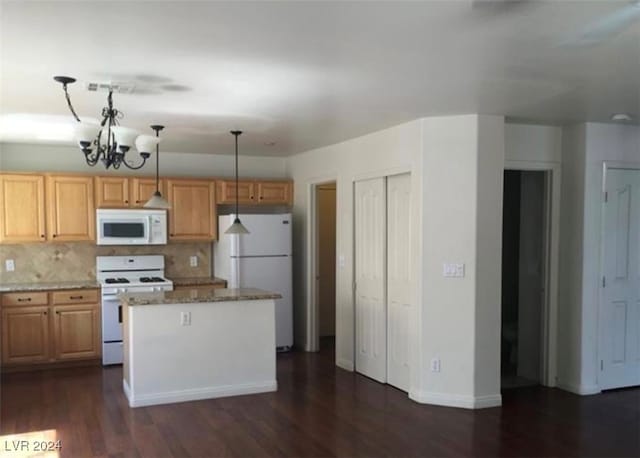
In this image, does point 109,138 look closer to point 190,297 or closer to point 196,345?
point 190,297

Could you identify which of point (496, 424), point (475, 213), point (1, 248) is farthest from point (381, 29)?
point (1, 248)

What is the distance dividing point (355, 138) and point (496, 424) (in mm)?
2969

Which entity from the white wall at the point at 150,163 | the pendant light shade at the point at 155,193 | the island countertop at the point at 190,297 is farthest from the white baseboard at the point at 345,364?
the white wall at the point at 150,163

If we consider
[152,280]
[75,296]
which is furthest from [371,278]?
[75,296]

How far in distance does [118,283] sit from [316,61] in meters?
4.11

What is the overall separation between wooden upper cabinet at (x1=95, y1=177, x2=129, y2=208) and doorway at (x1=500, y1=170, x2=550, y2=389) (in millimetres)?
4210

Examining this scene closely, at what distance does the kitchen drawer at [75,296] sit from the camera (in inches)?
233

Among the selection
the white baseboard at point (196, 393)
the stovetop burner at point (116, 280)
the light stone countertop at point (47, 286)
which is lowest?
the white baseboard at point (196, 393)

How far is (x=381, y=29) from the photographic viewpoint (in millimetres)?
2555

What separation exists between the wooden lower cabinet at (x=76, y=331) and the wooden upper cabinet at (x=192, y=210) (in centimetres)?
128

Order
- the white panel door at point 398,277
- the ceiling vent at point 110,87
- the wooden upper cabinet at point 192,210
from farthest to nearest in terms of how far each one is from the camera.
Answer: the wooden upper cabinet at point 192,210, the white panel door at point 398,277, the ceiling vent at point 110,87

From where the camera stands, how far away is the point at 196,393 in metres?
4.84

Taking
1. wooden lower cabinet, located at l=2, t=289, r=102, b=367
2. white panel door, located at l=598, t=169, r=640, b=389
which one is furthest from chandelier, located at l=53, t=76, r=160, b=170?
white panel door, located at l=598, t=169, r=640, b=389

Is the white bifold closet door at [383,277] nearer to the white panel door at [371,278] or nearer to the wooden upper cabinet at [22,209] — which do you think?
the white panel door at [371,278]
